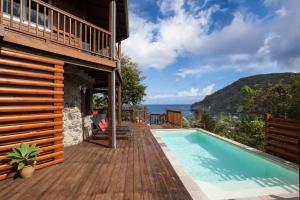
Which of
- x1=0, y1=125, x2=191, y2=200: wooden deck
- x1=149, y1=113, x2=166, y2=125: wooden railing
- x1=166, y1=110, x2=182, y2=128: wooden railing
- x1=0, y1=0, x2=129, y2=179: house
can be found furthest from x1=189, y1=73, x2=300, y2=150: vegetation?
x1=0, y1=0, x2=129, y2=179: house

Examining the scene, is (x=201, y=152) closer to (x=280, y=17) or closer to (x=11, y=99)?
(x=11, y=99)

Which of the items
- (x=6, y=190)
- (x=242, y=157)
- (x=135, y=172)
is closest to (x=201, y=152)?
(x=242, y=157)

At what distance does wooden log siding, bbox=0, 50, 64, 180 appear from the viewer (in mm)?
5086

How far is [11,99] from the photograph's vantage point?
17.0 ft

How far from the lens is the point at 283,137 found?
7.38 meters

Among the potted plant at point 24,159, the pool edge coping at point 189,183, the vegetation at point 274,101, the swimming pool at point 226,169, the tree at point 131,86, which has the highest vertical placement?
the tree at point 131,86

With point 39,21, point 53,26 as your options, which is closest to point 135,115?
point 53,26

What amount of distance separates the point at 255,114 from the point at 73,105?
9.62 metres

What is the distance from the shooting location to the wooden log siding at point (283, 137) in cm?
685

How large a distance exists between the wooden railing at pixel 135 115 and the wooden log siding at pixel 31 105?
1136 cm

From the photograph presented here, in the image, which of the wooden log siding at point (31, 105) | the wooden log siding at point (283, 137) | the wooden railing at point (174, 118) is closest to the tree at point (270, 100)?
the wooden railing at point (174, 118)

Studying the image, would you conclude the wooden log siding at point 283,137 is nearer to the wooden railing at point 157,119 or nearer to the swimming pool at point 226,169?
the swimming pool at point 226,169

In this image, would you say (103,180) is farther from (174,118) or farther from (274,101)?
(274,101)

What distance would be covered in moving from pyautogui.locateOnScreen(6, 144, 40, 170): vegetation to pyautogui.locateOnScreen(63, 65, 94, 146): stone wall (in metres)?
3.12
